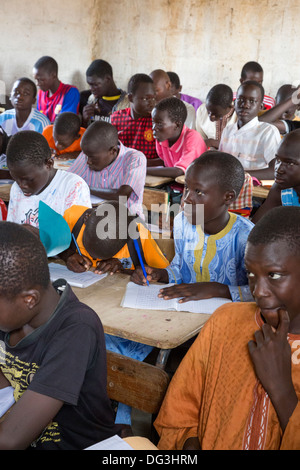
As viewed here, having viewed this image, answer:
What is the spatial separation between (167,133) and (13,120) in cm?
165

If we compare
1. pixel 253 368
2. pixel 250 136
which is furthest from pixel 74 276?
pixel 250 136

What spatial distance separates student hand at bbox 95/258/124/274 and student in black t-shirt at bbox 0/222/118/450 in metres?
0.79

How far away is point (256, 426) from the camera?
124 cm

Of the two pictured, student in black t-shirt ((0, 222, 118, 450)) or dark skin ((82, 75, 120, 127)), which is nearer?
student in black t-shirt ((0, 222, 118, 450))

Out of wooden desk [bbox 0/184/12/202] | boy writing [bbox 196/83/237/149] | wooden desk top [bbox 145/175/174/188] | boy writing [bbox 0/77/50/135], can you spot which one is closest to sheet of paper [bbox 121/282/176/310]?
wooden desk [bbox 0/184/12/202]

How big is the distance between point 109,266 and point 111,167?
4.76ft

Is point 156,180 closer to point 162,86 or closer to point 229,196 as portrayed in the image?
point 229,196

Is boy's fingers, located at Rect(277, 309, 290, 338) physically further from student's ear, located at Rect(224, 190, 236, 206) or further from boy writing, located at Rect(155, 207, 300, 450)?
student's ear, located at Rect(224, 190, 236, 206)

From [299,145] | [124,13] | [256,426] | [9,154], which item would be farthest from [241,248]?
[124,13]

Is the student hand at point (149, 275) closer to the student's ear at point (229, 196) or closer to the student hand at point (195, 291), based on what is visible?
the student hand at point (195, 291)

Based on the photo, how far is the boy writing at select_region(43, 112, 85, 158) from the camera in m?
4.55

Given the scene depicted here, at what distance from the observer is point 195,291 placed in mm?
1943

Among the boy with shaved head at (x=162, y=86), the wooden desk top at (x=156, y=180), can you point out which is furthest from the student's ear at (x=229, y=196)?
the boy with shaved head at (x=162, y=86)
